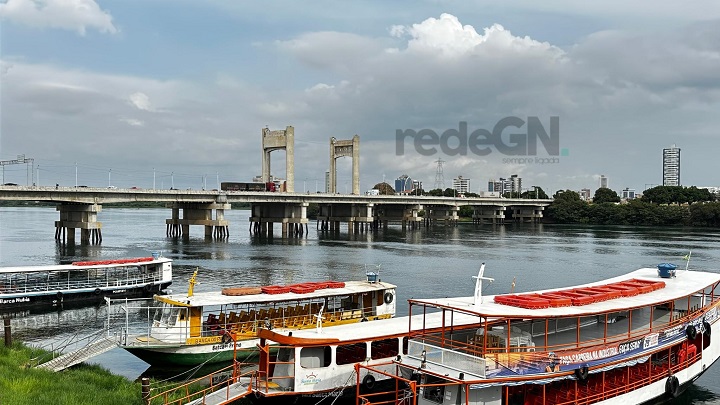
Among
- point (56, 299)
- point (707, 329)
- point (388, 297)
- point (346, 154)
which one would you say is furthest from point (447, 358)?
point (346, 154)

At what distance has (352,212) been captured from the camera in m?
140

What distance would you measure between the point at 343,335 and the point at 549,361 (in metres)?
7.23

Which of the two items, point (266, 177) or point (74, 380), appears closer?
point (74, 380)

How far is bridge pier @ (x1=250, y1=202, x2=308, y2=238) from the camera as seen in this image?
393 ft

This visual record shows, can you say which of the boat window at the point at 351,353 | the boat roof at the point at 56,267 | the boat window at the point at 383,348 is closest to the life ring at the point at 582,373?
the boat window at the point at 383,348

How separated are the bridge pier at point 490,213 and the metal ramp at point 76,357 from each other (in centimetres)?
16570

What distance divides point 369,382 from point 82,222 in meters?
78.0

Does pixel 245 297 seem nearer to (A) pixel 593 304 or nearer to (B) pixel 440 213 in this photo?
(A) pixel 593 304

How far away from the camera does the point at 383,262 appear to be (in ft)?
242

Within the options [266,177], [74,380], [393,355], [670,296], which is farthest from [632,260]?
[266,177]

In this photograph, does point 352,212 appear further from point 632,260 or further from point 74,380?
point 74,380

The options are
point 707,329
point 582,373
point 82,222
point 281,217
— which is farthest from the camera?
point 281,217

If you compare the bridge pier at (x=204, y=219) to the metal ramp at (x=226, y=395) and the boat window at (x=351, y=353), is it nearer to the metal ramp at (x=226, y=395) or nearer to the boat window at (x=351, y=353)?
the boat window at (x=351, y=353)

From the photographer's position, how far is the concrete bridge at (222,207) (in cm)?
8719
